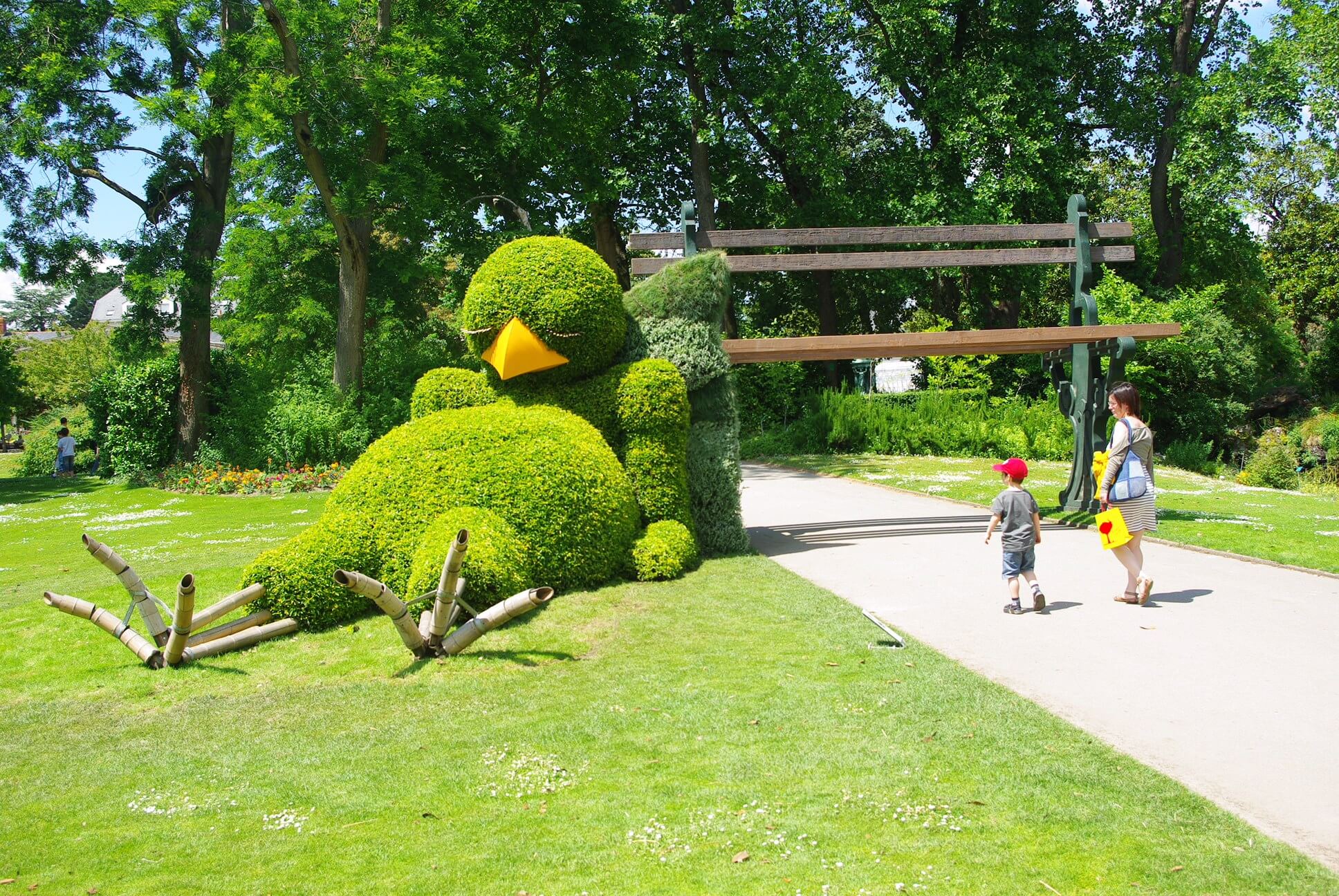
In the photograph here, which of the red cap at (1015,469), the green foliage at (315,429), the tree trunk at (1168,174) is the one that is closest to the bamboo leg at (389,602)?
the red cap at (1015,469)

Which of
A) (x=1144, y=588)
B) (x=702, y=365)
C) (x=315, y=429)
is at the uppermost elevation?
(x=702, y=365)

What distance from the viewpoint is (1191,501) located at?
44.3ft

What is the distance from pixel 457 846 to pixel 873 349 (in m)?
7.32

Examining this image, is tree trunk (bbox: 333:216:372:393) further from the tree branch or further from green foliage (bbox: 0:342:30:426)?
green foliage (bbox: 0:342:30:426)

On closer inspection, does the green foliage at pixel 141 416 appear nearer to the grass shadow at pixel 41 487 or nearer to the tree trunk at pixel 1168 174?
the grass shadow at pixel 41 487

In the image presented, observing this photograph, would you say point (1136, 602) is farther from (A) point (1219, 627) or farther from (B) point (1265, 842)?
(B) point (1265, 842)

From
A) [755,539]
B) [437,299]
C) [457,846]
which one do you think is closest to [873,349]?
[755,539]

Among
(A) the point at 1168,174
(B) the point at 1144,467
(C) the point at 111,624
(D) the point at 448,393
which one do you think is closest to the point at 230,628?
(C) the point at 111,624

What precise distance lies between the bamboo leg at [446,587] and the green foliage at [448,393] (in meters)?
2.85

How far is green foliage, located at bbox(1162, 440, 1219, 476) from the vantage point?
22.4 metres

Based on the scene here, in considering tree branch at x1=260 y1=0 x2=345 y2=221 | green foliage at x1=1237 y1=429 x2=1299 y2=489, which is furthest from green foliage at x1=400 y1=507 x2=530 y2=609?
green foliage at x1=1237 y1=429 x2=1299 y2=489

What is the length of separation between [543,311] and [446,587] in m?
3.18

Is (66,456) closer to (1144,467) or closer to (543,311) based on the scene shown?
(543,311)

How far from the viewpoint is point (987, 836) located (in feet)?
11.9
